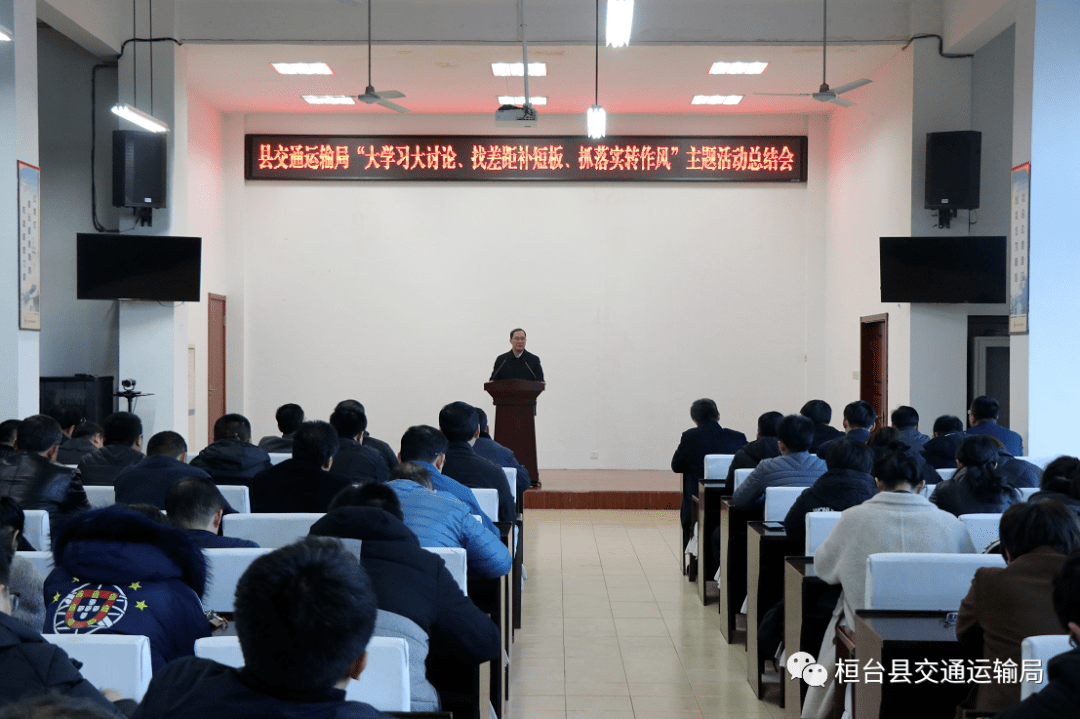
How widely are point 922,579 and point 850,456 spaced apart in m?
0.99

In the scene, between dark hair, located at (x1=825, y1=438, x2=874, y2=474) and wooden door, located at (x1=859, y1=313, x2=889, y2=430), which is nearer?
dark hair, located at (x1=825, y1=438, x2=874, y2=474)

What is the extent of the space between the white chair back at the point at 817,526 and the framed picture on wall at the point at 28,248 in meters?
5.10

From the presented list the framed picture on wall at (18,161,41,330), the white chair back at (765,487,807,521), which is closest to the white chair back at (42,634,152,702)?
the white chair back at (765,487,807,521)

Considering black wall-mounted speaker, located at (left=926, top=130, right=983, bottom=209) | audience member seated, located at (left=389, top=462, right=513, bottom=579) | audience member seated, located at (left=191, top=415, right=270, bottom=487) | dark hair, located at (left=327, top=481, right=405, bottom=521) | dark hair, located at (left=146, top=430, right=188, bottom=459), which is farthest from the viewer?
black wall-mounted speaker, located at (left=926, top=130, right=983, bottom=209)

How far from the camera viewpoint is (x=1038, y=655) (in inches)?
70.1

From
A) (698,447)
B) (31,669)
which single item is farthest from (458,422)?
(31,669)

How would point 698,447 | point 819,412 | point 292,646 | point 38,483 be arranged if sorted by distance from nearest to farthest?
1. point 292,646
2. point 38,483
3. point 819,412
4. point 698,447

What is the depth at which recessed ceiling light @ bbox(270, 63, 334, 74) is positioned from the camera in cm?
851

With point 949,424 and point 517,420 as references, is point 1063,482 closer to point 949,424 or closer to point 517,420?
point 949,424

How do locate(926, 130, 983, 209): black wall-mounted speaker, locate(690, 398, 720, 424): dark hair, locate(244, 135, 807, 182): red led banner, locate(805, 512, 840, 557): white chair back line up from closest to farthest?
locate(805, 512, 840, 557): white chair back < locate(690, 398, 720, 424): dark hair < locate(926, 130, 983, 209): black wall-mounted speaker < locate(244, 135, 807, 182): red led banner

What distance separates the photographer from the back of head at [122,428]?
4.38 metres

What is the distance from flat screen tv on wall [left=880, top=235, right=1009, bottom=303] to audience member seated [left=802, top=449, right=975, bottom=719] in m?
4.79

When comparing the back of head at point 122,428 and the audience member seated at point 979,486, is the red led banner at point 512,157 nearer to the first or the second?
the back of head at point 122,428

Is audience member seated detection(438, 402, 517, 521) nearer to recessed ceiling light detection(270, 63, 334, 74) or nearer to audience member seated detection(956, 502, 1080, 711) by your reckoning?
audience member seated detection(956, 502, 1080, 711)
